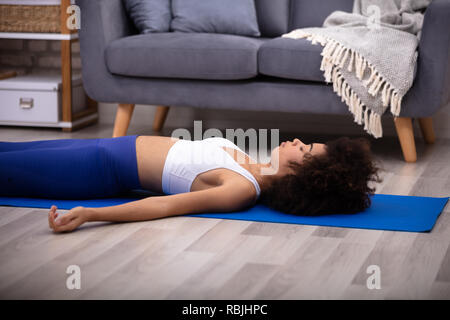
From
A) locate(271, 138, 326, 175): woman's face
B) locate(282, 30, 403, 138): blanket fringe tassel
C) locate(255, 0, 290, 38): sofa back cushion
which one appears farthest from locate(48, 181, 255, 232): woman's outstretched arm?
locate(255, 0, 290, 38): sofa back cushion

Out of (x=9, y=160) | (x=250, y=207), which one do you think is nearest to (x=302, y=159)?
(x=250, y=207)

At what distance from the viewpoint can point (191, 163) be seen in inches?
77.7

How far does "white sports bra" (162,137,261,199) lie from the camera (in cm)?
196

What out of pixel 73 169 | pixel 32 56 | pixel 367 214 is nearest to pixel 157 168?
pixel 73 169

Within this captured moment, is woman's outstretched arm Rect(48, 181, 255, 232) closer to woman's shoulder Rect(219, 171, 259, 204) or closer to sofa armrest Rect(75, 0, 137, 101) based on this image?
woman's shoulder Rect(219, 171, 259, 204)

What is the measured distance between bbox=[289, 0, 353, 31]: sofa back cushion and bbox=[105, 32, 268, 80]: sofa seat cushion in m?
0.46

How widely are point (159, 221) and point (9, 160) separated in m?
0.49

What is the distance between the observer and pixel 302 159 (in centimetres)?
191

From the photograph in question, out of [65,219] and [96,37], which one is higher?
[96,37]

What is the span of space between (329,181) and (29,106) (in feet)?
6.85

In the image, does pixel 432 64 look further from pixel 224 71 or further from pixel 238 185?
pixel 238 185

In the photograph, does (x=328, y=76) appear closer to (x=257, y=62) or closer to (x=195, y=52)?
(x=257, y=62)

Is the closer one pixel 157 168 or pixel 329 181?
pixel 329 181

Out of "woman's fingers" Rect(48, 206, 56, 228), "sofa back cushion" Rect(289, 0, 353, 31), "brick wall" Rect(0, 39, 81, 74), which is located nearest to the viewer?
"woman's fingers" Rect(48, 206, 56, 228)
